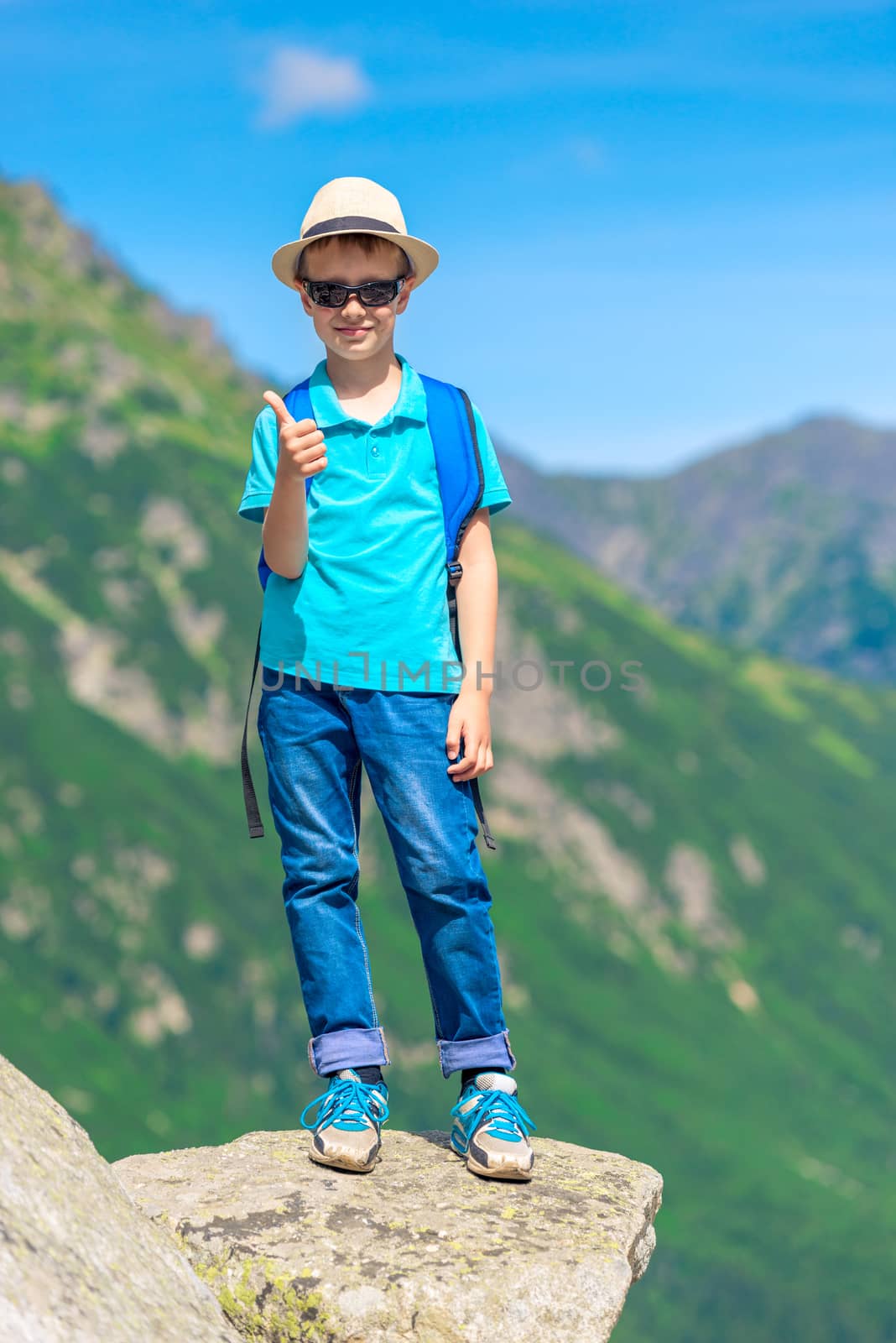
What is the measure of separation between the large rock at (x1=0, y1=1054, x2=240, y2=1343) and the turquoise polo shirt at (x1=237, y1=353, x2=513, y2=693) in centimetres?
300

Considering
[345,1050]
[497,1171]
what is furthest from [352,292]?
[497,1171]

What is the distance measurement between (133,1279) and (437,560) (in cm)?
438

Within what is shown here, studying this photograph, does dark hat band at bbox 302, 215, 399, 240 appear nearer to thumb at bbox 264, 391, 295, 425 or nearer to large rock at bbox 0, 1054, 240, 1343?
thumb at bbox 264, 391, 295, 425

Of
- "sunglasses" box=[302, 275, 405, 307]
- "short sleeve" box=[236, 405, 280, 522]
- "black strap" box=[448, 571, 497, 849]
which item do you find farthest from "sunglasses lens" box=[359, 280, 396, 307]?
"black strap" box=[448, 571, 497, 849]

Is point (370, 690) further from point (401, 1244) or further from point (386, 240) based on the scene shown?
point (401, 1244)

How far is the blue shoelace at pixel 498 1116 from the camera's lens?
345 inches

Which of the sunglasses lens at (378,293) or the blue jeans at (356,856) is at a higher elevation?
the sunglasses lens at (378,293)

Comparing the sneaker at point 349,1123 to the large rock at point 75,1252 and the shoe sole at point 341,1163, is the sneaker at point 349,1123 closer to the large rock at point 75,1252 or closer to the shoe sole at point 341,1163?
the shoe sole at point 341,1163

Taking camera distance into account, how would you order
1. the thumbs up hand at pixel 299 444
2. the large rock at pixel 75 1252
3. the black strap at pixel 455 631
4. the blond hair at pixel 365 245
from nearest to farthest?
the large rock at pixel 75 1252
the thumbs up hand at pixel 299 444
the blond hair at pixel 365 245
the black strap at pixel 455 631

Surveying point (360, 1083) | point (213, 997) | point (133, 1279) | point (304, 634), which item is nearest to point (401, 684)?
point (304, 634)

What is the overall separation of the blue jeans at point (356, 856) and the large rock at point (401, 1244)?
0.77m

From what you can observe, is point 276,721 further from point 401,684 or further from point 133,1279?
point 133,1279

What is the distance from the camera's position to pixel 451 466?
8.80m

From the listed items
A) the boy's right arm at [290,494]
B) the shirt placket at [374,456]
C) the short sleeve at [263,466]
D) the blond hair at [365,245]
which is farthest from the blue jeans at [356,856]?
the blond hair at [365,245]
